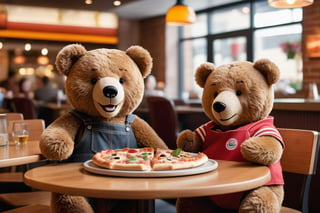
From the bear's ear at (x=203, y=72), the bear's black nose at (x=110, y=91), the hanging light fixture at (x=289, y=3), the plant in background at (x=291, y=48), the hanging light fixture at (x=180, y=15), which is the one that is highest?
the hanging light fixture at (x=180, y=15)

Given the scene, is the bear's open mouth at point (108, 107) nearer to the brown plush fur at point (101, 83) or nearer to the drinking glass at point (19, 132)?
the brown plush fur at point (101, 83)

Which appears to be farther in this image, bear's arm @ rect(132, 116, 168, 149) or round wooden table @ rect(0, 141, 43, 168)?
bear's arm @ rect(132, 116, 168, 149)

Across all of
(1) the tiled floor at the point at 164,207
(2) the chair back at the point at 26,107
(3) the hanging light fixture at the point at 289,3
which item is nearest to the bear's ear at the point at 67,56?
(1) the tiled floor at the point at 164,207

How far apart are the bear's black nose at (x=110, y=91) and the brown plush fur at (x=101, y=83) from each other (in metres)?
0.02

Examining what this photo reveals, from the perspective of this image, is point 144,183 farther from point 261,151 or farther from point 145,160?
point 261,151

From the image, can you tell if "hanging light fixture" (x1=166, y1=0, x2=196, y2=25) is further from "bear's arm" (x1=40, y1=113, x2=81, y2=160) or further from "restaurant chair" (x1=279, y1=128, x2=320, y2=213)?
"bear's arm" (x1=40, y1=113, x2=81, y2=160)

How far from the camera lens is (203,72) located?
77.5 inches

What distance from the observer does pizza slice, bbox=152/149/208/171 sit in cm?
128

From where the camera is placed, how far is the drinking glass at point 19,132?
2.12 meters

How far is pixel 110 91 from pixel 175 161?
1.66 feet

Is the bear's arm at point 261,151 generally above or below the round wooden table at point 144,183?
above

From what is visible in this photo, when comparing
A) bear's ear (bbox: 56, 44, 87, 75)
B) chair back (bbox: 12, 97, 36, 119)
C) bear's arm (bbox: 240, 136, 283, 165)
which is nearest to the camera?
bear's arm (bbox: 240, 136, 283, 165)

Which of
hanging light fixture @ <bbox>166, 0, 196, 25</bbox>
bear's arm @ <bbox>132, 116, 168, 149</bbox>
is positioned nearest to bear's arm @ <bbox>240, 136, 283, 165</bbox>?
bear's arm @ <bbox>132, 116, 168, 149</bbox>

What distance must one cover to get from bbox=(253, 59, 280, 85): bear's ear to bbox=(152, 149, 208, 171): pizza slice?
55cm
